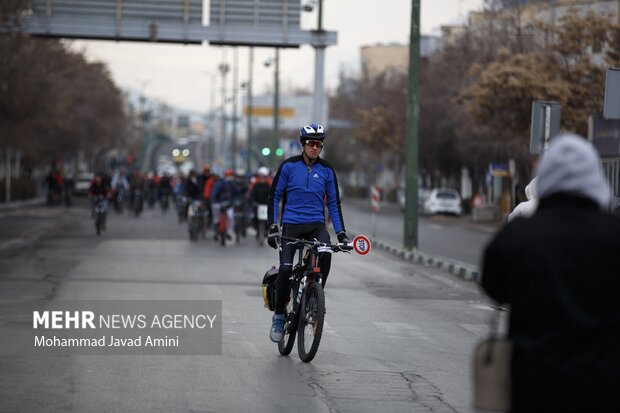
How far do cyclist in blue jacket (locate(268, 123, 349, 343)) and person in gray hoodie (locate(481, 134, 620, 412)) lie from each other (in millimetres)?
6301

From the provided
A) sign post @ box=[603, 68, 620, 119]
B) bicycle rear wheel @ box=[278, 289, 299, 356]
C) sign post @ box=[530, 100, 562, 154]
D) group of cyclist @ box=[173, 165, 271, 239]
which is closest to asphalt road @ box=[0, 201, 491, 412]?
bicycle rear wheel @ box=[278, 289, 299, 356]

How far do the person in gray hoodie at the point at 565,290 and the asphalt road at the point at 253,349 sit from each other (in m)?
3.89

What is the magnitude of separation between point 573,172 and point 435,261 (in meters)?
21.9

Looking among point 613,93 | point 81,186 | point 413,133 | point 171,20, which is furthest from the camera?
point 81,186

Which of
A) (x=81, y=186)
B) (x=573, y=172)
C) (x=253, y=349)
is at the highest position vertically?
(x=573, y=172)

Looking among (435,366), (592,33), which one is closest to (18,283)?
(435,366)

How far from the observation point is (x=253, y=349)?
11.5 meters

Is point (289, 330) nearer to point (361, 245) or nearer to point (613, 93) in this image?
point (361, 245)

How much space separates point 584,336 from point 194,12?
123ft

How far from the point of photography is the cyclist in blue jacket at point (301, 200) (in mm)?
11094

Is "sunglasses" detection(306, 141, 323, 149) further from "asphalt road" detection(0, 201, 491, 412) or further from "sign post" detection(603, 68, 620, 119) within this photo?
"sign post" detection(603, 68, 620, 119)

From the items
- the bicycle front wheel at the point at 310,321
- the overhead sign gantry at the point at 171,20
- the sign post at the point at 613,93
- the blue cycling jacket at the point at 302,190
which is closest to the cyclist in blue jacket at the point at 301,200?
the blue cycling jacket at the point at 302,190

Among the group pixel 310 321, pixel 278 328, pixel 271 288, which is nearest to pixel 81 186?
pixel 271 288

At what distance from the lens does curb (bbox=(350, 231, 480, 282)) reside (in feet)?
76.1
